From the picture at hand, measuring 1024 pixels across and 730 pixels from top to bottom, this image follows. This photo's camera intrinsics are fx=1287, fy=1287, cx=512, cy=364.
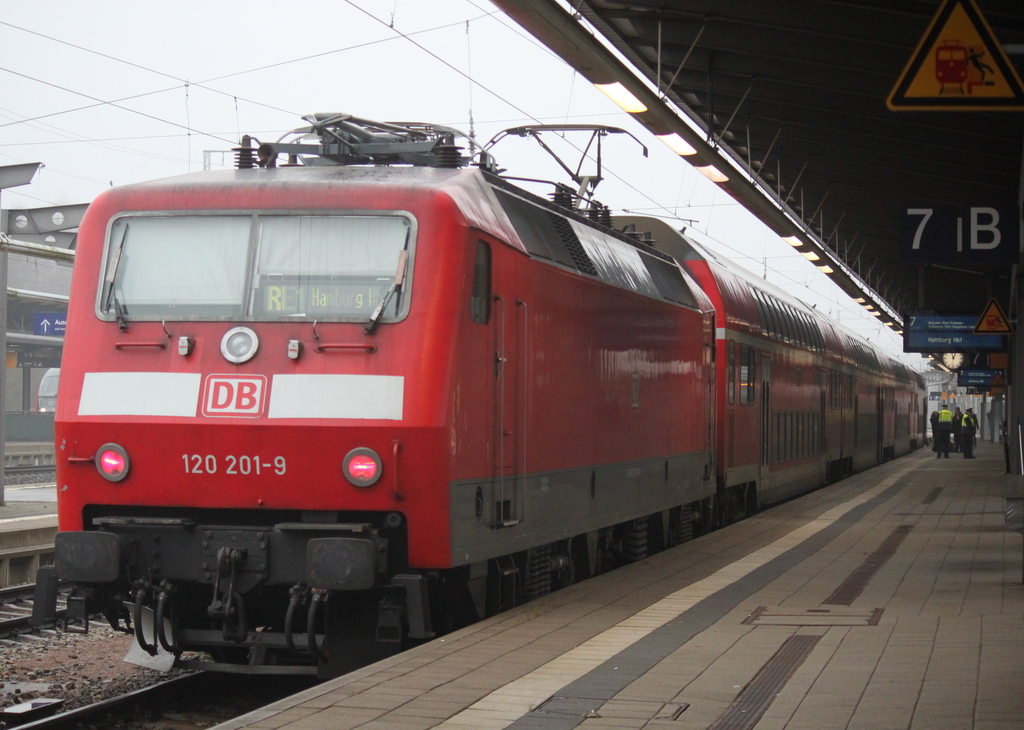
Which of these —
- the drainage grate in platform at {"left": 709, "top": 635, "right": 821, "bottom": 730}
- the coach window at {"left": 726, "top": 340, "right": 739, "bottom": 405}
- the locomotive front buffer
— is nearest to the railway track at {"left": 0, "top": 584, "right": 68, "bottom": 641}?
the locomotive front buffer

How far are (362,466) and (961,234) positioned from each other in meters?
10.3

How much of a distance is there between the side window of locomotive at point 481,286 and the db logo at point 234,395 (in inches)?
51.3

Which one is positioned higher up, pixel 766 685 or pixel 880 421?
pixel 880 421

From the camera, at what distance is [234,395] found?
7.25m

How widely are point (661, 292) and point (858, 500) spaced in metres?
10.2

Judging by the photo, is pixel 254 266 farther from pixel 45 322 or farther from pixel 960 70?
pixel 45 322

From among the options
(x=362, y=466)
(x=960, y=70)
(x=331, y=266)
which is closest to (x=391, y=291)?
(x=331, y=266)

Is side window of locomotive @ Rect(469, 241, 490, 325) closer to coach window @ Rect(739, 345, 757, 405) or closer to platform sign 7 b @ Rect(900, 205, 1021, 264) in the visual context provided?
platform sign 7 b @ Rect(900, 205, 1021, 264)

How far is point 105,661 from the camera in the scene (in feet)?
32.1

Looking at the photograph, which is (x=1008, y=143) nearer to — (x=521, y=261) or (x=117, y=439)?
(x=521, y=261)

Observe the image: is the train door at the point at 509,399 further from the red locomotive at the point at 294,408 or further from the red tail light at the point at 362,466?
the red tail light at the point at 362,466

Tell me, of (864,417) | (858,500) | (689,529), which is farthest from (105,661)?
(864,417)

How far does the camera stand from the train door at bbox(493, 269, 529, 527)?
7973 mm

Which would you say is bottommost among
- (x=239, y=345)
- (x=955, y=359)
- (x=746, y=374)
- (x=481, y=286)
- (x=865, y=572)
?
(x=865, y=572)
